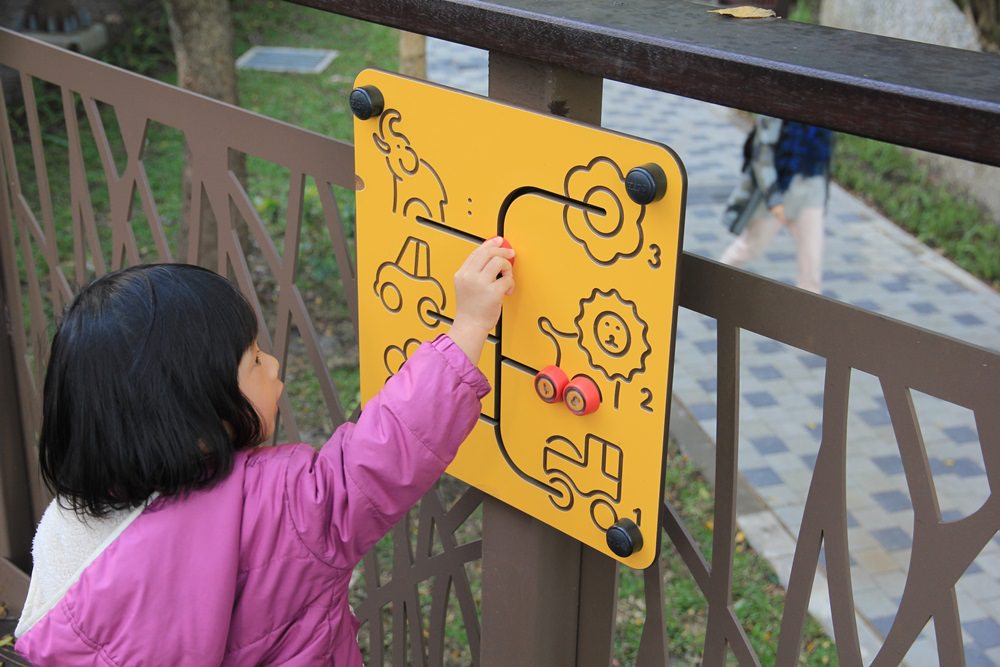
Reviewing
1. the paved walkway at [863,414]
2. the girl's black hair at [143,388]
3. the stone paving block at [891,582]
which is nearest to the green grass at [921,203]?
the paved walkway at [863,414]

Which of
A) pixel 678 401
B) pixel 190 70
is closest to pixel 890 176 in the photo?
pixel 678 401

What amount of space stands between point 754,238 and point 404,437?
3.89 metres

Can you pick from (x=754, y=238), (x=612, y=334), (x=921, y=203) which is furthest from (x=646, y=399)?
(x=921, y=203)

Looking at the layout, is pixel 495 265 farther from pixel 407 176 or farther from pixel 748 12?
pixel 748 12

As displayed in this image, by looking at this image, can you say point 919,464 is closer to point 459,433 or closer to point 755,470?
point 459,433

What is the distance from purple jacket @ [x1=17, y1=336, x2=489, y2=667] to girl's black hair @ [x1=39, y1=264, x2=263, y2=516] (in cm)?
5

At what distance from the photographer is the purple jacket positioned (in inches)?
49.2

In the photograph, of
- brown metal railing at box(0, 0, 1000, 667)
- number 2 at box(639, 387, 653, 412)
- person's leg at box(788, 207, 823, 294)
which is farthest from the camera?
person's leg at box(788, 207, 823, 294)

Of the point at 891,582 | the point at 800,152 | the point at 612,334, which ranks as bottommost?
the point at 891,582

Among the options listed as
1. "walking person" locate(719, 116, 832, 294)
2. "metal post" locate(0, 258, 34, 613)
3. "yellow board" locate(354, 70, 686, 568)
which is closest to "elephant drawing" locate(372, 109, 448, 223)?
"yellow board" locate(354, 70, 686, 568)

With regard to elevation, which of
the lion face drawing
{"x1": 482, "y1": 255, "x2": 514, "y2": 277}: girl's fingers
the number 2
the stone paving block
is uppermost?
{"x1": 482, "y1": 255, "x2": 514, "y2": 277}: girl's fingers

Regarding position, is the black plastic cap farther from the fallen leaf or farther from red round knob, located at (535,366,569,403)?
the fallen leaf

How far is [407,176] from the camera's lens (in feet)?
4.56

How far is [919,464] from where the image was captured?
3.58 feet
